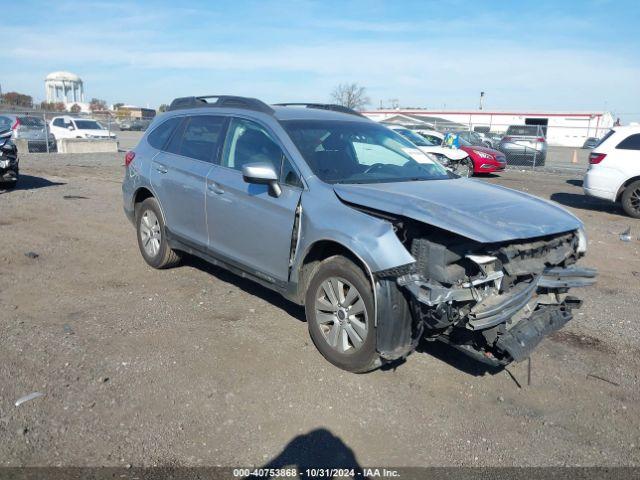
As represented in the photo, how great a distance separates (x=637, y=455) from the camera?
3248mm

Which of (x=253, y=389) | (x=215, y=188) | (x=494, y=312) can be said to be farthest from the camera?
(x=215, y=188)

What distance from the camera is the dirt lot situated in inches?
127

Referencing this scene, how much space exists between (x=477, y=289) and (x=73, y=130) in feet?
83.3

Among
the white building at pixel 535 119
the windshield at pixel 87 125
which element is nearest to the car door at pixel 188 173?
the windshield at pixel 87 125

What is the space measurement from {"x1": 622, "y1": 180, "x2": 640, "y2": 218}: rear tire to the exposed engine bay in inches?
320

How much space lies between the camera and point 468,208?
3.80 metres

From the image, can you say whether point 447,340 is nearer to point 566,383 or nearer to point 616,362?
point 566,383

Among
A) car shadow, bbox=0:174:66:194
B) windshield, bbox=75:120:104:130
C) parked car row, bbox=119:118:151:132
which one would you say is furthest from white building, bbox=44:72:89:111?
car shadow, bbox=0:174:66:194

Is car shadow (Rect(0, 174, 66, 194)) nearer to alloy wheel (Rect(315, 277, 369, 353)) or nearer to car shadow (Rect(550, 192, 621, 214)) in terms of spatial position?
Answer: alloy wheel (Rect(315, 277, 369, 353))

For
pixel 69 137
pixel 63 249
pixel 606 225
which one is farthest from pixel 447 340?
pixel 69 137

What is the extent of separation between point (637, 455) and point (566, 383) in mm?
843

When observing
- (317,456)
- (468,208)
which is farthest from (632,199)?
(317,456)

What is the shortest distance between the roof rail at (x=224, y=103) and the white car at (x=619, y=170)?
850cm

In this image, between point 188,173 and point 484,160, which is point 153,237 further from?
point 484,160
